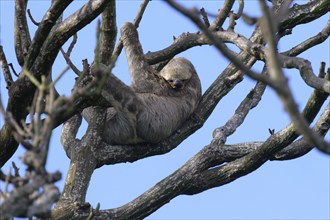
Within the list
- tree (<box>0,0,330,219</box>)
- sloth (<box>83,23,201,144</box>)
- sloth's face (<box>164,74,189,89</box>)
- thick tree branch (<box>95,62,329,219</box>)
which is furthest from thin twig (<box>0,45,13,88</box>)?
sloth's face (<box>164,74,189,89</box>)

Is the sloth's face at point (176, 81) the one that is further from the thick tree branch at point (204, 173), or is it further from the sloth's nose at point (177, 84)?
the thick tree branch at point (204, 173)

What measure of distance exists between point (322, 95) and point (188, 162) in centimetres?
276

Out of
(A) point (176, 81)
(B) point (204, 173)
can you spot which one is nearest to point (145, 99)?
(A) point (176, 81)

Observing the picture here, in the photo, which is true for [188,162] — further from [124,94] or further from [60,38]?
[60,38]

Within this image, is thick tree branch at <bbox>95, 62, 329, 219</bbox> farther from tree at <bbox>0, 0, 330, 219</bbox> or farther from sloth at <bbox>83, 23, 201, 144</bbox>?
sloth at <bbox>83, 23, 201, 144</bbox>

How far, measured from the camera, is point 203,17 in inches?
429

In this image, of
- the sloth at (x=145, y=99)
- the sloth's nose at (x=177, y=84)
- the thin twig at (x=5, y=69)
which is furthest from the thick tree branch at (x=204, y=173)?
the thin twig at (x=5, y=69)

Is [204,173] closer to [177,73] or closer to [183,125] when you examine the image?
[183,125]

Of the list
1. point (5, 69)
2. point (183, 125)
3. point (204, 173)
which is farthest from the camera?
point (183, 125)

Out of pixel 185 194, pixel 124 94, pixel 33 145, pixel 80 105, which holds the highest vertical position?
pixel 124 94

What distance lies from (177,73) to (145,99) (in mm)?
843

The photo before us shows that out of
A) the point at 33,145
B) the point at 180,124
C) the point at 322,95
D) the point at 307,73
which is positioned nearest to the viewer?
the point at 33,145

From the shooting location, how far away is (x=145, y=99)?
11359mm

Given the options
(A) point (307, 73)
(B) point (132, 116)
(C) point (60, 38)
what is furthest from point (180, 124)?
(A) point (307, 73)
